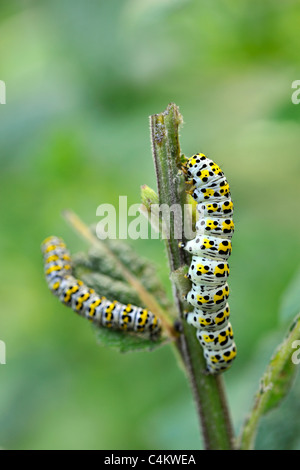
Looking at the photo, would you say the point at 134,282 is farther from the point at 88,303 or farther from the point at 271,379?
the point at 271,379

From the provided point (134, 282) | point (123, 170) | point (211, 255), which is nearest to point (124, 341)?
point (134, 282)

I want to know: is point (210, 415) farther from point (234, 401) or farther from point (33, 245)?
point (33, 245)

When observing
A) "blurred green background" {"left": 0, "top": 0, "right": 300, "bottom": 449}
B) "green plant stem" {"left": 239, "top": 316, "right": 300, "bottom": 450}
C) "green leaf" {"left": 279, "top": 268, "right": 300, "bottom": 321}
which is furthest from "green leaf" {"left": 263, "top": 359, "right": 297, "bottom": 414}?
"blurred green background" {"left": 0, "top": 0, "right": 300, "bottom": 449}

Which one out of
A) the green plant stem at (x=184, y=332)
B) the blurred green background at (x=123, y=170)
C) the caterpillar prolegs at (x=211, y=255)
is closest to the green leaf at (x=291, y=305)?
the caterpillar prolegs at (x=211, y=255)

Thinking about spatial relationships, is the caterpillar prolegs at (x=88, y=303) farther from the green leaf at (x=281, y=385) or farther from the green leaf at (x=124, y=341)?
the green leaf at (x=281, y=385)

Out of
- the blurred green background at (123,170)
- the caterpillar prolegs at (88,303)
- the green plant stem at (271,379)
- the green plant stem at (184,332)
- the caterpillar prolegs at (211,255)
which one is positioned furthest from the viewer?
the blurred green background at (123,170)

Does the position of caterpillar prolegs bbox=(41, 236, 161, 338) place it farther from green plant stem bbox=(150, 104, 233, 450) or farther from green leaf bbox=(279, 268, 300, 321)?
green leaf bbox=(279, 268, 300, 321)
